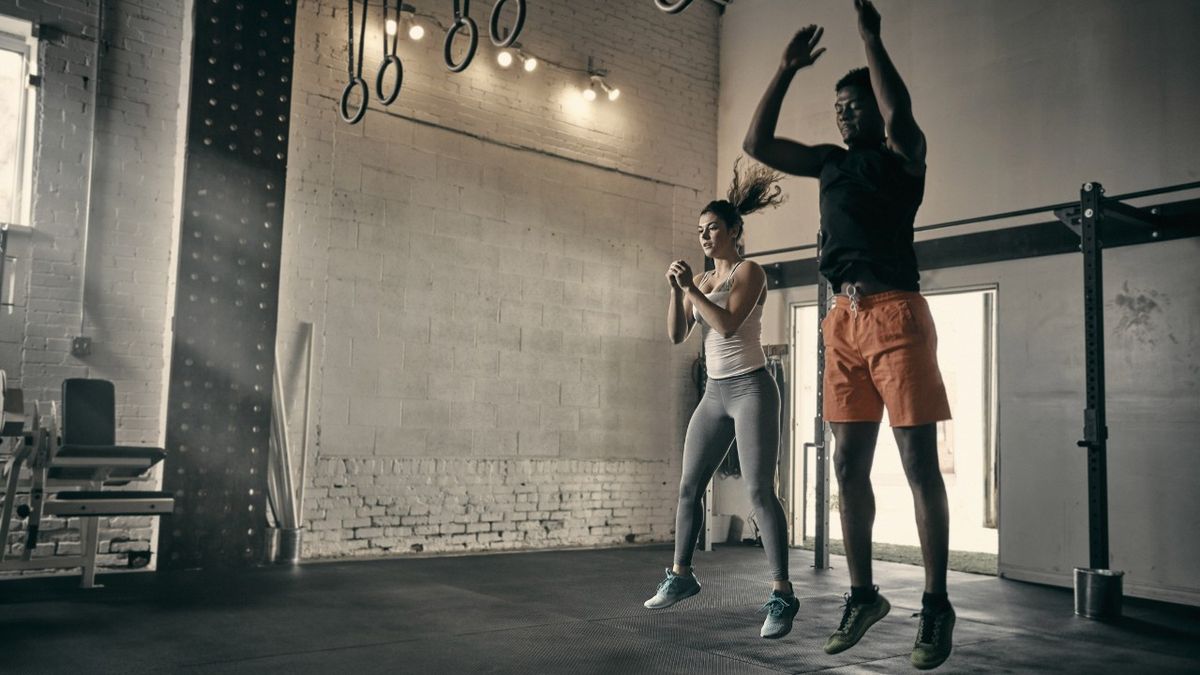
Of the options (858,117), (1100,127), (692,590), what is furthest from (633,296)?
(858,117)

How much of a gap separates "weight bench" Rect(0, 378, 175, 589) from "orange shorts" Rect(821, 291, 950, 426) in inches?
135

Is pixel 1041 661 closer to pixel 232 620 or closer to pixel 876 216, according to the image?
pixel 876 216

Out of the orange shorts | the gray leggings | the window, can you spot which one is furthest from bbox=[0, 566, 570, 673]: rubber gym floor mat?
the window

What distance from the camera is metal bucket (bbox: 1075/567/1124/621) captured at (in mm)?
4355

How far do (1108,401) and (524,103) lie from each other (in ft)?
14.3

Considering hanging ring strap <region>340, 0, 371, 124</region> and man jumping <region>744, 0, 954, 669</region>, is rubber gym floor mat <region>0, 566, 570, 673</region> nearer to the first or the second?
man jumping <region>744, 0, 954, 669</region>

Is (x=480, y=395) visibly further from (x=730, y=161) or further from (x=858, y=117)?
(x=858, y=117)

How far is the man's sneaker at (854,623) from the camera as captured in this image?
240 centimetres

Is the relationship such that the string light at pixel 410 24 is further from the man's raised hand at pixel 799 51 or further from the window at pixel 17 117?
the man's raised hand at pixel 799 51

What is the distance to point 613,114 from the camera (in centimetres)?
743

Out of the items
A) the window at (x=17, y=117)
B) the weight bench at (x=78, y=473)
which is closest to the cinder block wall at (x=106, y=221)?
the window at (x=17, y=117)

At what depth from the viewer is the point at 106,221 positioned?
5137mm

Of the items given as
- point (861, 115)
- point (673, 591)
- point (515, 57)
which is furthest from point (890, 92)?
point (515, 57)

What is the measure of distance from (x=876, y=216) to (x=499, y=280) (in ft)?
Result: 14.6
